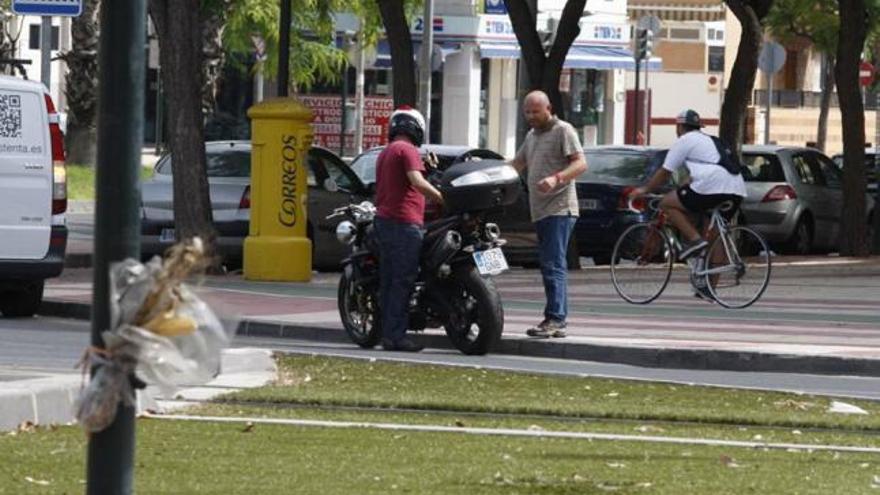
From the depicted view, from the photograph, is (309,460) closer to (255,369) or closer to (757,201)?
(255,369)

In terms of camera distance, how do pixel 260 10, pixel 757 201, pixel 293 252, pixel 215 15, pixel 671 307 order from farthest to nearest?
pixel 260 10 < pixel 215 15 < pixel 757 201 < pixel 293 252 < pixel 671 307

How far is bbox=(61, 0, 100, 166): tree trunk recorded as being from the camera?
41.1 m

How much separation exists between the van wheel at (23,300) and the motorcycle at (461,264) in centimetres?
367

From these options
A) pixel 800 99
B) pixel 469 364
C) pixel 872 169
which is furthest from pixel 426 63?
pixel 800 99

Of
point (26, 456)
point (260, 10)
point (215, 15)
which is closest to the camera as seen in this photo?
point (26, 456)

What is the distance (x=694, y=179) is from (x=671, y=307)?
1.33 m

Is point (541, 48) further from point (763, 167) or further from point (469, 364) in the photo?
point (469, 364)

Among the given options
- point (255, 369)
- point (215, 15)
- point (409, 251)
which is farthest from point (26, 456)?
point (215, 15)

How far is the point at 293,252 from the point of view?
22.2 meters

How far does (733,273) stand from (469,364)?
17.2ft

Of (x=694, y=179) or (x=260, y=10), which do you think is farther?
(x=260, y=10)

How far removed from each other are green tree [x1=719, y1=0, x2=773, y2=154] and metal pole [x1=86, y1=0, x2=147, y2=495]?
79.9 feet

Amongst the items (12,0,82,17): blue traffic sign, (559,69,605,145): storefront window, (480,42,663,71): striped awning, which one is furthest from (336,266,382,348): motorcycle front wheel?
(559,69,605,145): storefront window

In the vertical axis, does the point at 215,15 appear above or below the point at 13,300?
above
